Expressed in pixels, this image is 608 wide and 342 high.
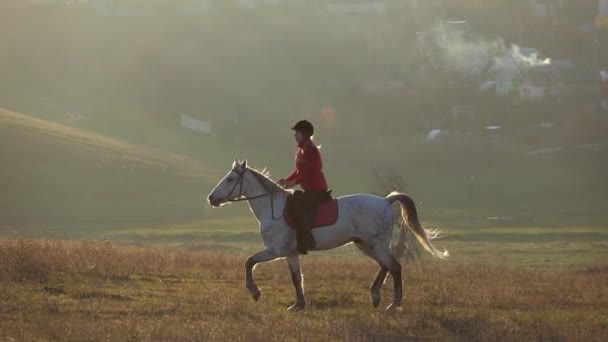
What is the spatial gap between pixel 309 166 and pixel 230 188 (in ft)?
5.12

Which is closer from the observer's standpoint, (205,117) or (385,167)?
(385,167)

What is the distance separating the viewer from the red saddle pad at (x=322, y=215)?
20.2 metres

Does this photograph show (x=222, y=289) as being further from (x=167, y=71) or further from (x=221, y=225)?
(x=167, y=71)

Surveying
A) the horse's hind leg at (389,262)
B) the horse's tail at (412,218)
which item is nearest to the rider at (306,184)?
the horse's hind leg at (389,262)

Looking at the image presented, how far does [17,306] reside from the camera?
18.4 meters

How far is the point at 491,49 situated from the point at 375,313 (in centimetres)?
16358

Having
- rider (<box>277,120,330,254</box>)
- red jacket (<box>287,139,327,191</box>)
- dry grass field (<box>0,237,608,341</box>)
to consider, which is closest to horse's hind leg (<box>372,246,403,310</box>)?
dry grass field (<box>0,237,608,341</box>)

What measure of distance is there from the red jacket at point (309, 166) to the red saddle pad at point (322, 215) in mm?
329

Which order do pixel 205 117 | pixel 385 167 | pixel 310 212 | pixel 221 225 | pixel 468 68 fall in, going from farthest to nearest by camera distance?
pixel 468 68 → pixel 205 117 → pixel 385 167 → pixel 221 225 → pixel 310 212

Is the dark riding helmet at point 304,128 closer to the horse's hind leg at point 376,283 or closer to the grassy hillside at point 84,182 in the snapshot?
the horse's hind leg at point 376,283

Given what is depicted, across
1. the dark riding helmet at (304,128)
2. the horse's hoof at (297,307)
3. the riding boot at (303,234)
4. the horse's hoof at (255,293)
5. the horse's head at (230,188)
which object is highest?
the dark riding helmet at (304,128)

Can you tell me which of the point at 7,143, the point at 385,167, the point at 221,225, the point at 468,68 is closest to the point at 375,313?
the point at 221,225

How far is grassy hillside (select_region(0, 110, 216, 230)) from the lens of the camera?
69.9 metres

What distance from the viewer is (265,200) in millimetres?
20594
